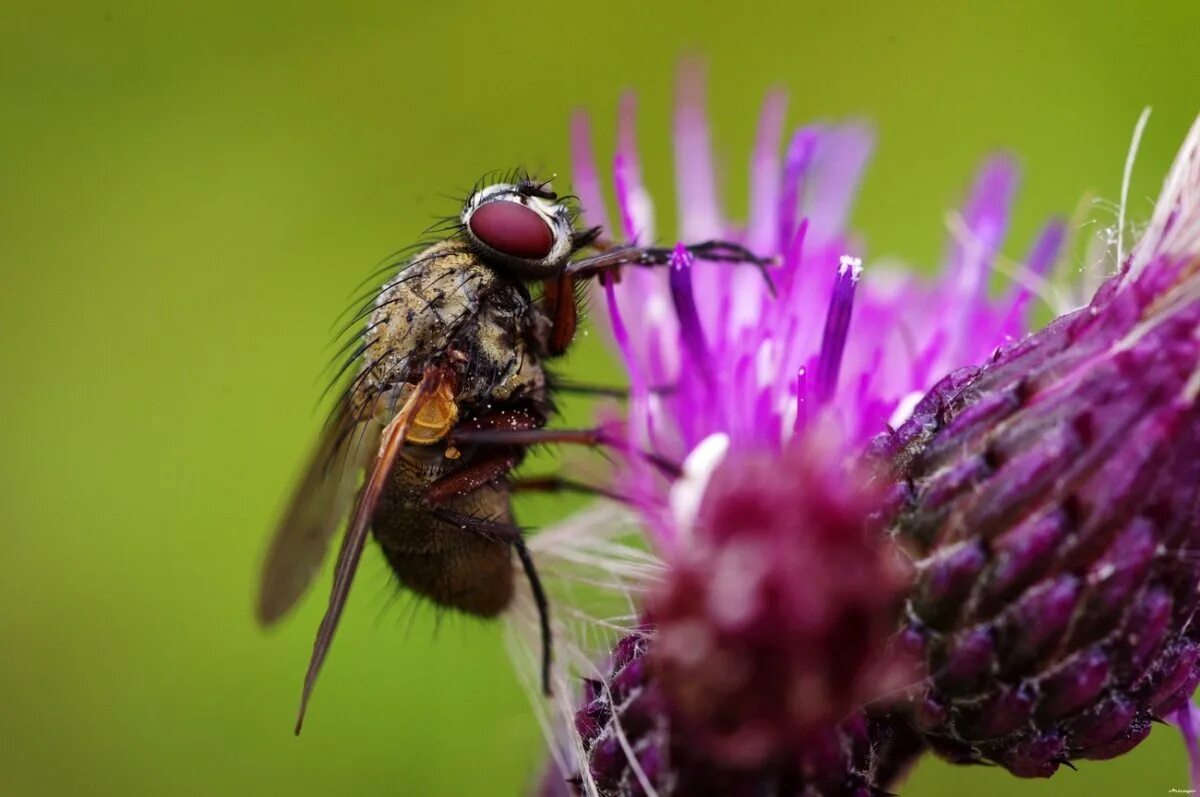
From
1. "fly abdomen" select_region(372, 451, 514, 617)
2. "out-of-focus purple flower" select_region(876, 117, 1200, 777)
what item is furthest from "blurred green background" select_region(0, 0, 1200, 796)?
"out-of-focus purple flower" select_region(876, 117, 1200, 777)

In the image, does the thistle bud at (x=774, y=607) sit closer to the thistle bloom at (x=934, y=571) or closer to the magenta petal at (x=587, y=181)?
the thistle bloom at (x=934, y=571)

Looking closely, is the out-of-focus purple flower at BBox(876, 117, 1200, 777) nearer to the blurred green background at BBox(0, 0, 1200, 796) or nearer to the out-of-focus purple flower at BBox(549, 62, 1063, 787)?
the out-of-focus purple flower at BBox(549, 62, 1063, 787)

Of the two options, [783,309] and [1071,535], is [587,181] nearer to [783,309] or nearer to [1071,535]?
[783,309]

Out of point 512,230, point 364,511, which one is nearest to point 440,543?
point 364,511

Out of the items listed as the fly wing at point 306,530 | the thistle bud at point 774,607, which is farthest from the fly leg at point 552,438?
the thistle bud at point 774,607

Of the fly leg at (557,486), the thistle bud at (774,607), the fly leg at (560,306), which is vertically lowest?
the fly leg at (557,486)

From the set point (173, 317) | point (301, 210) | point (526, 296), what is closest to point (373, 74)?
point (301, 210)
